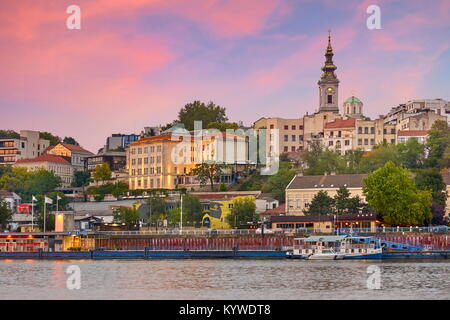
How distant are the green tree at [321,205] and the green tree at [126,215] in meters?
29.0

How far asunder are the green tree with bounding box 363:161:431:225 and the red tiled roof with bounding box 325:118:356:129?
64.9 m

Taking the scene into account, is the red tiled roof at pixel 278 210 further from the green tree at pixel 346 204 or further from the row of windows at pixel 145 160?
the row of windows at pixel 145 160

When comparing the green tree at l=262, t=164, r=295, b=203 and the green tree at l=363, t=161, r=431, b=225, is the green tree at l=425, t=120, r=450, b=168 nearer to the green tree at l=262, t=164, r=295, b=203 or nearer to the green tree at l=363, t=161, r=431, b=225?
the green tree at l=262, t=164, r=295, b=203

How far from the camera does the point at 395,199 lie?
127 metres

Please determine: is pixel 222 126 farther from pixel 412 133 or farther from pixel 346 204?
pixel 346 204

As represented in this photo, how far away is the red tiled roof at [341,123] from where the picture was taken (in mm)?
193875

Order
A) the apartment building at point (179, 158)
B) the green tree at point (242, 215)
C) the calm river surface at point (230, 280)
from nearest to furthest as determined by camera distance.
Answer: the calm river surface at point (230, 280) → the green tree at point (242, 215) → the apartment building at point (179, 158)

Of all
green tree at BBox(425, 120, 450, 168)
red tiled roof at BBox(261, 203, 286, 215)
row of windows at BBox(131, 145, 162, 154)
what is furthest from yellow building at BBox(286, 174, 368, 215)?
row of windows at BBox(131, 145, 162, 154)

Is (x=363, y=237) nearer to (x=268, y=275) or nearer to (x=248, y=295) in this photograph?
(x=268, y=275)

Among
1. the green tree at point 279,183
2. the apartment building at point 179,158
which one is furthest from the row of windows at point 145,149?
the green tree at point 279,183

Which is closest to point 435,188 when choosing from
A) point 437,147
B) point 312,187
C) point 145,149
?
point 312,187

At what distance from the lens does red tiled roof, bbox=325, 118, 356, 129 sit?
636 feet
